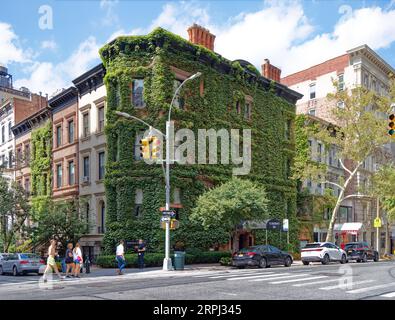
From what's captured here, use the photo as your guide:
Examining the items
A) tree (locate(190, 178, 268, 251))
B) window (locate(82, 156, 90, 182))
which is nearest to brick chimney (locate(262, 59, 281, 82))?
tree (locate(190, 178, 268, 251))

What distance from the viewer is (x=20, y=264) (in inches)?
1093

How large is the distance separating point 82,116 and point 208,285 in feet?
81.3

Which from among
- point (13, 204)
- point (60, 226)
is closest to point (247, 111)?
point (60, 226)

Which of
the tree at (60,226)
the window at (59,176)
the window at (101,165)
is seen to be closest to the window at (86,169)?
the window at (101,165)

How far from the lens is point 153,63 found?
33406 millimetres

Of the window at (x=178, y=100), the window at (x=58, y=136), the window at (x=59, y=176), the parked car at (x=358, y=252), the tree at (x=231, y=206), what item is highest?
the window at (x=178, y=100)

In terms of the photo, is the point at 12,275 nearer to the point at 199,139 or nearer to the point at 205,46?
the point at 199,139

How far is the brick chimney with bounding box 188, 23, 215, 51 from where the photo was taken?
3700cm

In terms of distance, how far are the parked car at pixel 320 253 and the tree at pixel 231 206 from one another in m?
5.12

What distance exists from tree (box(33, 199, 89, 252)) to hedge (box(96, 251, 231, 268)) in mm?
2756

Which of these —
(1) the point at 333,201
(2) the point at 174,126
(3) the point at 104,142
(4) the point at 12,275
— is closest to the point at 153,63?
(2) the point at 174,126

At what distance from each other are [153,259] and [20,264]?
24.7ft

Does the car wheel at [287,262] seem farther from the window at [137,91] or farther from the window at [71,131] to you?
the window at [71,131]

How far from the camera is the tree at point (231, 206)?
2947 cm
